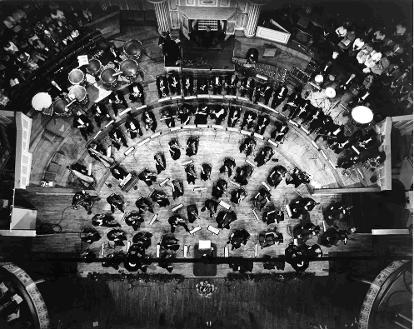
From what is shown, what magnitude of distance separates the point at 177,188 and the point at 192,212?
1.20 m

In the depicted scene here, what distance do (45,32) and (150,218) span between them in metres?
9.16

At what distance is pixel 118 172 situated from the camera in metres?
17.9

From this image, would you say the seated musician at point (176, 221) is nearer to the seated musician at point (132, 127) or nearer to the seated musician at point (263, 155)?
the seated musician at point (132, 127)

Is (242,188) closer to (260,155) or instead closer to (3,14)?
(260,155)

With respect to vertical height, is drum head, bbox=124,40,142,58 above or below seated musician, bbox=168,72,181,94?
above

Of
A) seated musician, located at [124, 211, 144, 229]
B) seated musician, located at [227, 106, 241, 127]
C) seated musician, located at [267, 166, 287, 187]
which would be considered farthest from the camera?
seated musician, located at [227, 106, 241, 127]

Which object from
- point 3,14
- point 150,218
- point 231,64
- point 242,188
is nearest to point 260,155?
point 242,188

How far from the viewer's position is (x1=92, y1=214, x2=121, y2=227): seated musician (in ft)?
57.1

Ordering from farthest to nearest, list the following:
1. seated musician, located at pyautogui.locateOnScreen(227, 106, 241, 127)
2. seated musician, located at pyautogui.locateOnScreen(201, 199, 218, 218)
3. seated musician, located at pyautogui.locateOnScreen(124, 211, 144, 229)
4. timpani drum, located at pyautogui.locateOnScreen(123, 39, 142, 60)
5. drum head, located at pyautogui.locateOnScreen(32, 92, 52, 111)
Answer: timpani drum, located at pyautogui.locateOnScreen(123, 39, 142, 60), seated musician, located at pyautogui.locateOnScreen(227, 106, 241, 127), drum head, located at pyautogui.locateOnScreen(32, 92, 52, 111), seated musician, located at pyautogui.locateOnScreen(201, 199, 218, 218), seated musician, located at pyautogui.locateOnScreen(124, 211, 144, 229)

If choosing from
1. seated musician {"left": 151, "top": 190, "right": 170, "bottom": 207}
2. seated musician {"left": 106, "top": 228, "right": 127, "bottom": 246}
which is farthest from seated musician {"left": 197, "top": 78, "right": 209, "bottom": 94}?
seated musician {"left": 106, "top": 228, "right": 127, "bottom": 246}

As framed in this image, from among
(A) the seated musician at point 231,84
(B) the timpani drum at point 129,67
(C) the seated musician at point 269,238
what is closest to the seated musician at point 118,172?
(B) the timpani drum at point 129,67

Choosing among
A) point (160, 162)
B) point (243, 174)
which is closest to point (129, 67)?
point (160, 162)

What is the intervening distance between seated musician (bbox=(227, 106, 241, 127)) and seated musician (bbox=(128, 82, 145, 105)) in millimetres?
3949

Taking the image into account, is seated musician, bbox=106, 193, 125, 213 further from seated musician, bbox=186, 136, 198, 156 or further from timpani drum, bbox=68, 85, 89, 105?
timpani drum, bbox=68, 85, 89, 105
